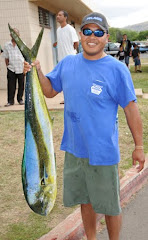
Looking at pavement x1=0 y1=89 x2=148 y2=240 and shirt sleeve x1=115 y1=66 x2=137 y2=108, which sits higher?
shirt sleeve x1=115 y1=66 x2=137 y2=108

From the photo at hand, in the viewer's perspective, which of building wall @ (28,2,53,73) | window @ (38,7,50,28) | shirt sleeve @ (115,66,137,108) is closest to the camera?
shirt sleeve @ (115,66,137,108)

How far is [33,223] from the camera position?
3.06 metres

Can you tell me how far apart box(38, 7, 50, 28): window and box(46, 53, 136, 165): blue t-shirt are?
1131 centimetres

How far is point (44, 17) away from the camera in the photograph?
13.5 m

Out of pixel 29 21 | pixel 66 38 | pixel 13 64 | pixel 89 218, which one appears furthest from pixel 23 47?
pixel 29 21

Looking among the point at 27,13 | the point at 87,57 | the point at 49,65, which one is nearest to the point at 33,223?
the point at 87,57

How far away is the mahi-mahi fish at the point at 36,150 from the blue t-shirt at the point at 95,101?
267 millimetres

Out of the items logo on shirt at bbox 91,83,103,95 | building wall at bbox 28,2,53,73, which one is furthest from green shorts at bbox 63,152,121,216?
building wall at bbox 28,2,53,73

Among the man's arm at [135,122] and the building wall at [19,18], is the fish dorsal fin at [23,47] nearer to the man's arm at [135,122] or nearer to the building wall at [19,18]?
the man's arm at [135,122]

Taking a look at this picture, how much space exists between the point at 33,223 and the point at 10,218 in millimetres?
253

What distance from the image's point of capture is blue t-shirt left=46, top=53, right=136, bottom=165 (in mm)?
2176

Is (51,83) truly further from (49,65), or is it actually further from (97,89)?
(49,65)

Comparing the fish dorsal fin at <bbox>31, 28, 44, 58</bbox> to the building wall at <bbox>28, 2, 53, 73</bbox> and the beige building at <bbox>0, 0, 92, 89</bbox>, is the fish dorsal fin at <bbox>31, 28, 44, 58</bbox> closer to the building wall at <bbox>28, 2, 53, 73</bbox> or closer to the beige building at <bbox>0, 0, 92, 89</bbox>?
the beige building at <bbox>0, 0, 92, 89</bbox>

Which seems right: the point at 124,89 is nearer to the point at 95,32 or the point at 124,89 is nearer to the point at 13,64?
the point at 95,32
